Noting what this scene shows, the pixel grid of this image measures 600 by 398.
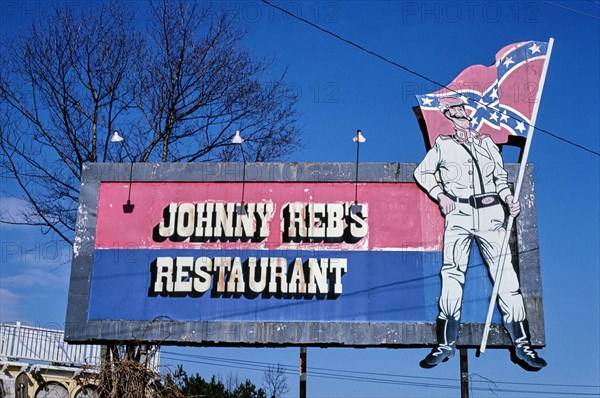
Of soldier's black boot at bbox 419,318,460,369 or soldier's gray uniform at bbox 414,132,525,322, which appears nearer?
soldier's black boot at bbox 419,318,460,369

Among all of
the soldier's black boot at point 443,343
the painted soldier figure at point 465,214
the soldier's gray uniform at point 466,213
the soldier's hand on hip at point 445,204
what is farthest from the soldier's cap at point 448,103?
the soldier's black boot at point 443,343

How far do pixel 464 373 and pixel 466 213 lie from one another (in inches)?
123

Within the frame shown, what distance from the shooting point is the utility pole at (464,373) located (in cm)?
1543

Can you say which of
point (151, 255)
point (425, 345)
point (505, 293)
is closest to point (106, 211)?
point (151, 255)

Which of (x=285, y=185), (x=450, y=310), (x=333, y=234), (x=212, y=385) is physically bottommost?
(x=212, y=385)

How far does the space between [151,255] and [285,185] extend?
3.04 metres

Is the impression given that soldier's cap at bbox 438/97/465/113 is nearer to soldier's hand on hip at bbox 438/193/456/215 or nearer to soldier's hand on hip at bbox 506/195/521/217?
soldier's hand on hip at bbox 438/193/456/215

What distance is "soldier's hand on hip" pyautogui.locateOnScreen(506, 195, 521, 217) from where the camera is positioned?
52.6ft

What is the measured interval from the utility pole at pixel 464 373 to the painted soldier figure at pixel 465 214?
448mm

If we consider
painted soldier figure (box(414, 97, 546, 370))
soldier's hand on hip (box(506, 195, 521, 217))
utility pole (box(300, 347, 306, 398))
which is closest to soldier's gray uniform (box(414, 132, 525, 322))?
painted soldier figure (box(414, 97, 546, 370))

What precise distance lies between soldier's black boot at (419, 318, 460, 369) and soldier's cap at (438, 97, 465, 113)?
14.5ft

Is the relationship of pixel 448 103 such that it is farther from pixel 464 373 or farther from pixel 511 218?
pixel 464 373

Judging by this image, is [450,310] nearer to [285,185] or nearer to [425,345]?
[425,345]

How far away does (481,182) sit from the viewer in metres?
16.4
